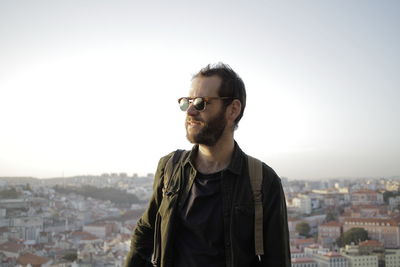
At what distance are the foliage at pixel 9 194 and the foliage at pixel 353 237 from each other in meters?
20.4

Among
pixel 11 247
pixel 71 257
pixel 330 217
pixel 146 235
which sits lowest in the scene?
pixel 330 217

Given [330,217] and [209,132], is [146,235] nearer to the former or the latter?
[209,132]

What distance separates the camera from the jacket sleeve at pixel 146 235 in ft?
3.83

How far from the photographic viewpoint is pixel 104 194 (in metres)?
39.8

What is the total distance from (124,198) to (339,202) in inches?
820

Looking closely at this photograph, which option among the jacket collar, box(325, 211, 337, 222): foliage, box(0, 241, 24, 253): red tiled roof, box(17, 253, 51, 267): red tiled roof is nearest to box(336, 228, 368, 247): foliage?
box(325, 211, 337, 222): foliage

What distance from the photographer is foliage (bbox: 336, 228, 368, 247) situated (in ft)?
74.6

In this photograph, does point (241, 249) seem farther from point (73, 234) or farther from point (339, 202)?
point (339, 202)

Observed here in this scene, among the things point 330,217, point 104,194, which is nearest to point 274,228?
point 330,217

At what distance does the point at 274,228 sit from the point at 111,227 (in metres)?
29.2

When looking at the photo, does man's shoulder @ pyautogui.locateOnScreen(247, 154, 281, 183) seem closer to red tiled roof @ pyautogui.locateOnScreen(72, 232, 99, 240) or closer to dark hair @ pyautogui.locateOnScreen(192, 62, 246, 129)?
dark hair @ pyautogui.locateOnScreen(192, 62, 246, 129)

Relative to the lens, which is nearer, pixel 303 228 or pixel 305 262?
pixel 305 262

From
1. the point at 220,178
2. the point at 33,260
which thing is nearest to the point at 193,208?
the point at 220,178

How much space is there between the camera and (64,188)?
1519 inches
